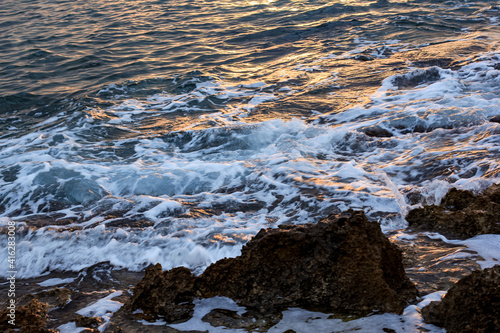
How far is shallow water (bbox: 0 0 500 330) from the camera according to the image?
12.8 feet

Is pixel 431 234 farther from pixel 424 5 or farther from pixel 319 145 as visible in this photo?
pixel 424 5

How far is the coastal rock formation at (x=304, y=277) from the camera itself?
7.80 ft

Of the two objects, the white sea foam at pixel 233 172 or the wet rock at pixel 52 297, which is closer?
the wet rock at pixel 52 297

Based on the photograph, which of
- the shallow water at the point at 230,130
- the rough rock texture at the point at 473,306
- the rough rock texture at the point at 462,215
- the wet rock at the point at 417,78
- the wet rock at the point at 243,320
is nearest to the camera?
the rough rock texture at the point at 473,306

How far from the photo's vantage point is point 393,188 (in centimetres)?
410

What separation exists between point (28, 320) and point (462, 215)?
320cm

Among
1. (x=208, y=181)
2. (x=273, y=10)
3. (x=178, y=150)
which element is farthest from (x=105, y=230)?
(x=273, y=10)

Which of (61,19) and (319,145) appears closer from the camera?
(319,145)

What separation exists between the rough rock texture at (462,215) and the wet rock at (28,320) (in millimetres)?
2877

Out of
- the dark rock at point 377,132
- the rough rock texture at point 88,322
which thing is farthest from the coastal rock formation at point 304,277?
the dark rock at point 377,132

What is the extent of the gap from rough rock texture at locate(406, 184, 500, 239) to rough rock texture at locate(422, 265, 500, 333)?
105 cm

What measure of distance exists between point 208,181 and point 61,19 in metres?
13.2

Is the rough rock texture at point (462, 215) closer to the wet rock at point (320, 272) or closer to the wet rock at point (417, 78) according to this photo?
the wet rock at point (320, 272)

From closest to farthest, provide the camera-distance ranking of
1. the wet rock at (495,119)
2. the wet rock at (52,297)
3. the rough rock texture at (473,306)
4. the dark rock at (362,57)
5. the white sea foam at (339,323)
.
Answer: the rough rock texture at (473,306) < the white sea foam at (339,323) < the wet rock at (52,297) < the wet rock at (495,119) < the dark rock at (362,57)
